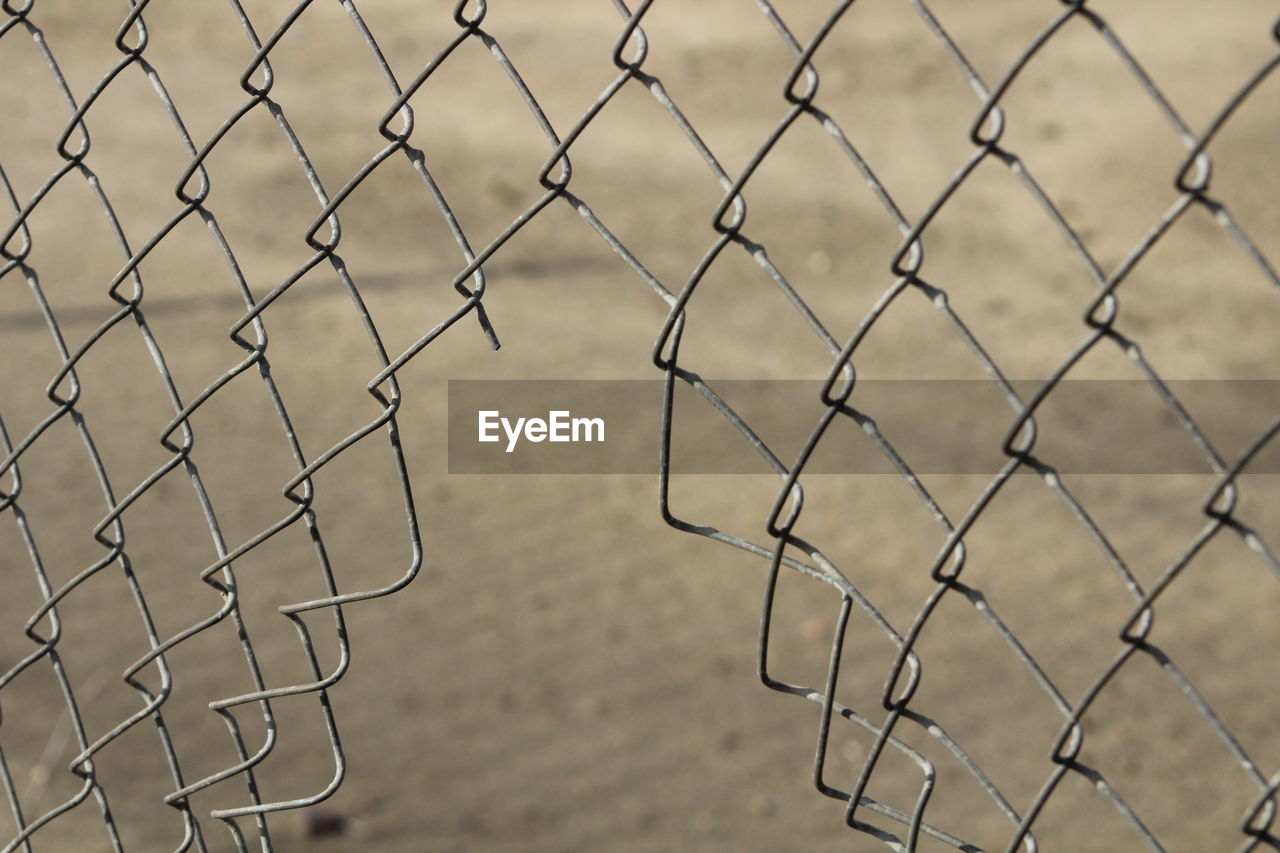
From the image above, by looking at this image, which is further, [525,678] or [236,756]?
[525,678]

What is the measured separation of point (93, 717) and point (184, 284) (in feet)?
6.86

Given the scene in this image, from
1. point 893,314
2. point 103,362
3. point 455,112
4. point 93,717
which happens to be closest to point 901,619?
point 893,314

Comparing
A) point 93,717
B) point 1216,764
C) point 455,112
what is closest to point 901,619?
point 1216,764

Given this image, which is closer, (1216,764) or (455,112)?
(1216,764)

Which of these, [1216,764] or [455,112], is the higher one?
[455,112]

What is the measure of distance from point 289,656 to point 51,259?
8.00ft

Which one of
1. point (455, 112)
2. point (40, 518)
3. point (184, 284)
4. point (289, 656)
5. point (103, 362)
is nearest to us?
point (289, 656)

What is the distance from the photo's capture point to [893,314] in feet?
15.5

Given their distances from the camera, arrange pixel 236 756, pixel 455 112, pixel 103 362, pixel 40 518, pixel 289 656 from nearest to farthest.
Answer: pixel 236 756 → pixel 289 656 → pixel 40 518 → pixel 103 362 → pixel 455 112

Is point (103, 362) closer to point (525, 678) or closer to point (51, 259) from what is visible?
point (51, 259)

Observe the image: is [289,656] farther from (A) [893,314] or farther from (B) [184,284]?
(A) [893,314]

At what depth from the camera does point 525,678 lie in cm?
343

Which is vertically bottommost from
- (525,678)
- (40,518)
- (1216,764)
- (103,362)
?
(1216,764)

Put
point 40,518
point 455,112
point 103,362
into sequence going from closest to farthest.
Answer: point 40,518, point 103,362, point 455,112
